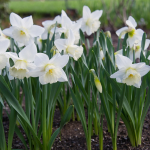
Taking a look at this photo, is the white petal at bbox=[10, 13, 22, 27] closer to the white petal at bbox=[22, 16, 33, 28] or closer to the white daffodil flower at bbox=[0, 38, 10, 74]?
the white petal at bbox=[22, 16, 33, 28]

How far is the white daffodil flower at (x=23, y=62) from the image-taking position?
1141mm

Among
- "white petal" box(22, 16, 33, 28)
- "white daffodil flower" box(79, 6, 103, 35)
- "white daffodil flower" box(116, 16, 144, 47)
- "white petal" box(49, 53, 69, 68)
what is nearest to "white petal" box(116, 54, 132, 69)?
"white petal" box(49, 53, 69, 68)

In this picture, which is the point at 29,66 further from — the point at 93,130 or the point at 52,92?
the point at 93,130

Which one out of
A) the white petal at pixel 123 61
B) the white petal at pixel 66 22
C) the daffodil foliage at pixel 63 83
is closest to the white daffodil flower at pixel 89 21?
the daffodil foliage at pixel 63 83

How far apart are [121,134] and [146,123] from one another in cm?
27

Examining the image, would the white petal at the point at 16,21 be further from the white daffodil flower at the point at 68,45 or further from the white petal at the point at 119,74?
the white petal at the point at 119,74

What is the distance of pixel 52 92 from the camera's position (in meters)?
1.33

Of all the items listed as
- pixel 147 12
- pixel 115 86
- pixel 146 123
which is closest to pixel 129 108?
pixel 115 86

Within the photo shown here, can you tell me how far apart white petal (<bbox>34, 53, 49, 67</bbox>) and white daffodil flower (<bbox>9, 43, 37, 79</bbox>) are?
0.03 meters

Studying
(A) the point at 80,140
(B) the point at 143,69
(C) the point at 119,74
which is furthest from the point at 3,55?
(A) the point at 80,140

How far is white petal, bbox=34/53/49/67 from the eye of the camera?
45.3 inches

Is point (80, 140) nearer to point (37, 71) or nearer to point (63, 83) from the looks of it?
point (63, 83)

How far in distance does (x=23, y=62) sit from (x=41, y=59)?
89mm

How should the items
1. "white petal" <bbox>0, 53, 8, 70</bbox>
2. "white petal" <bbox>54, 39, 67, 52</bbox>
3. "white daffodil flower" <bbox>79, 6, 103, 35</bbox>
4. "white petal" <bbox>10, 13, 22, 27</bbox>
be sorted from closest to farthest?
1. "white petal" <bbox>0, 53, 8, 70</bbox>
2. "white petal" <bbox>54, 39, 67, 52</bbox>
3. "white petal" <bbox>10, 13, 22, 27</bbox>
4. "white daffodil flower" <bbox>79, 6, 103, 35</bbox>
